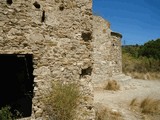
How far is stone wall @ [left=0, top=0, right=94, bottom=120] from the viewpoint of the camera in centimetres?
412

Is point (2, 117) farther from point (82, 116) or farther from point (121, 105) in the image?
point (121, 105)

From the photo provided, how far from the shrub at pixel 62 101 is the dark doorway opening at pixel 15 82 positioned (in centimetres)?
217

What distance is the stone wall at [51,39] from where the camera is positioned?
13.5 ft

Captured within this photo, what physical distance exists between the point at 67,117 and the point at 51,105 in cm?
42

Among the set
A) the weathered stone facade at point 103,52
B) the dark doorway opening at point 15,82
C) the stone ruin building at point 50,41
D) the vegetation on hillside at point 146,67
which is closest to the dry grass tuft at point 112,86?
the weathered stone facade at point 103,52

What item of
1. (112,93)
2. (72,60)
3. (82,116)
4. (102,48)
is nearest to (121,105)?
(112,93)

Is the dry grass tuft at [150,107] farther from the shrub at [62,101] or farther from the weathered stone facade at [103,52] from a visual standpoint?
the weathered stone facade at [103,52]

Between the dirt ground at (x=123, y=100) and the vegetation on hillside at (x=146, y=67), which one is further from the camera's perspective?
the vegetation on hillside at (x=146, y=67)

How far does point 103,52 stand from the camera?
11.0m

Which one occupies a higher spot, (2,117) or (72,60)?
(72,60)

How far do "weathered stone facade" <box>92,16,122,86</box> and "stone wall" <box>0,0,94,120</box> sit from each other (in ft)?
18.5

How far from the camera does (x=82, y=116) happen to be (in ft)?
15.1

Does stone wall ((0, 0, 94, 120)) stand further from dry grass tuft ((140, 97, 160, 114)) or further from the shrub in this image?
dry grass tuft ((140, 97, 160, 114))

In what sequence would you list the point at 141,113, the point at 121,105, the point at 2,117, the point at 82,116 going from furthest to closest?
the point at 121,105
the point at 141,113
the point at 82,116
the point at 2,117
